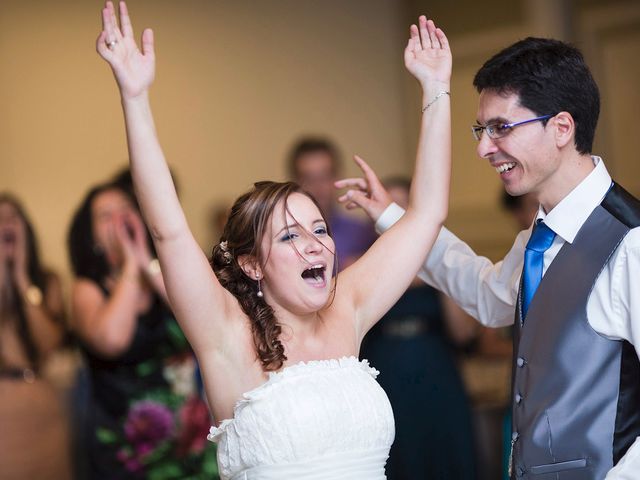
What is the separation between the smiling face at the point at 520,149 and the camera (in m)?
2.33

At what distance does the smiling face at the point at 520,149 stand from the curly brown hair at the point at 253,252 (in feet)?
1.49

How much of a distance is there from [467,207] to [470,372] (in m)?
0.97

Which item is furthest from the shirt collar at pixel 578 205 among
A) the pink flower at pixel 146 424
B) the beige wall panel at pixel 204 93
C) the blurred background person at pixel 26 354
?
the beige wall panel at pixel 204 93

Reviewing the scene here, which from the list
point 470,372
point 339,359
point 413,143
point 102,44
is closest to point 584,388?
point 339,359

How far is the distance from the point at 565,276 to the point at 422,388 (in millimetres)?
1885

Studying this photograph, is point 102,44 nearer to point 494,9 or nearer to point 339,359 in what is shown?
point 339,359

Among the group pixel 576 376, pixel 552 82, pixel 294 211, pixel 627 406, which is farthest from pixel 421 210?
pixel 627 406

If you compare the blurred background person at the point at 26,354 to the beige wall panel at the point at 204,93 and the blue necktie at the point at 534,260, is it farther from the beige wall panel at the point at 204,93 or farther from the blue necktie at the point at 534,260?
the blue necktie at the point at 534,260

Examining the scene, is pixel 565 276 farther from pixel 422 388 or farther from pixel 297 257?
pixel 422 388

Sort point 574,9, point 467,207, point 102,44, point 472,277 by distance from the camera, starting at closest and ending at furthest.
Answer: point 102,44, point 472,277, point 574,9, point 467,207

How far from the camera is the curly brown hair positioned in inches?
91.2

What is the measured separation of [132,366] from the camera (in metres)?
3.73

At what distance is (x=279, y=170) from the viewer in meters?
5.94

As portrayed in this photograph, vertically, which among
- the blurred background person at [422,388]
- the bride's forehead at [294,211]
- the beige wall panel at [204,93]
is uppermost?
the beige wall panel at [204,93]
